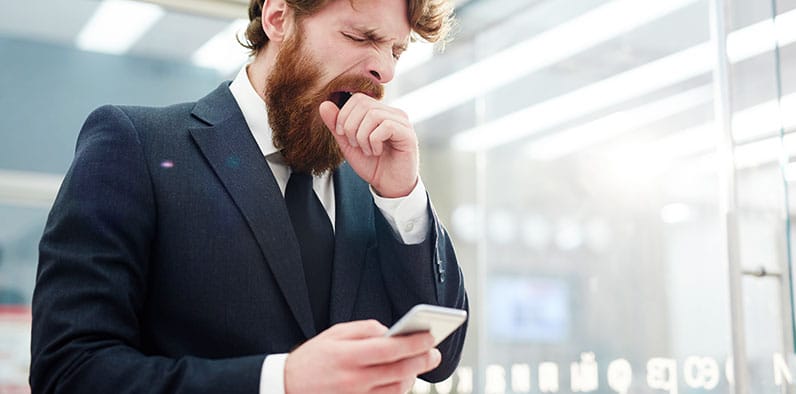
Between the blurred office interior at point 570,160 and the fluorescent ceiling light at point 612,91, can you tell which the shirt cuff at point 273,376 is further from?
the fluorescent ceiling light at point 612,91

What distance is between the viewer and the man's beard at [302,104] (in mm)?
1203

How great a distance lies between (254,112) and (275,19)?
174 millimetres

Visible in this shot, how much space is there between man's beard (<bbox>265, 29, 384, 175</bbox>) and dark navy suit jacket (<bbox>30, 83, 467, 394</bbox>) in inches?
2.1

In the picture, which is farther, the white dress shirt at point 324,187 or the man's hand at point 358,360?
the white dress shirt at point 324,187

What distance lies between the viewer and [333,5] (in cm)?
127

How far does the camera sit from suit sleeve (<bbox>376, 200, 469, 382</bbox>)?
1.15m

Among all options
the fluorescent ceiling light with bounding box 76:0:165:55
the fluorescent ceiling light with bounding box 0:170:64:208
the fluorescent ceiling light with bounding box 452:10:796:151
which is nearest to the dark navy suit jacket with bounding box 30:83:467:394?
the fluorescent ceiling light with bounding box 452:10:796:151

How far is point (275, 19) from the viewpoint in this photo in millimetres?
1337

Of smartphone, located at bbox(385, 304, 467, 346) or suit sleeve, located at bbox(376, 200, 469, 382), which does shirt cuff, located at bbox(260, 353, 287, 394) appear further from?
suit sleeve, located at bbox(376, 200, 469, 382)

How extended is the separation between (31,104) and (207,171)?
79.2 inches

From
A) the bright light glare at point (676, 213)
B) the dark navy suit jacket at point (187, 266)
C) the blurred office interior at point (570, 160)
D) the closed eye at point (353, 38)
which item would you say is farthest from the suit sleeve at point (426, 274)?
the bright light glare at point (676, 213)

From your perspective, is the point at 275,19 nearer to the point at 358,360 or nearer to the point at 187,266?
the point at 187,266

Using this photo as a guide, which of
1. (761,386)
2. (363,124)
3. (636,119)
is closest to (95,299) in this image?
(363,124)

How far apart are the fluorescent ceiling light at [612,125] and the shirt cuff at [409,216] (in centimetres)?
132
